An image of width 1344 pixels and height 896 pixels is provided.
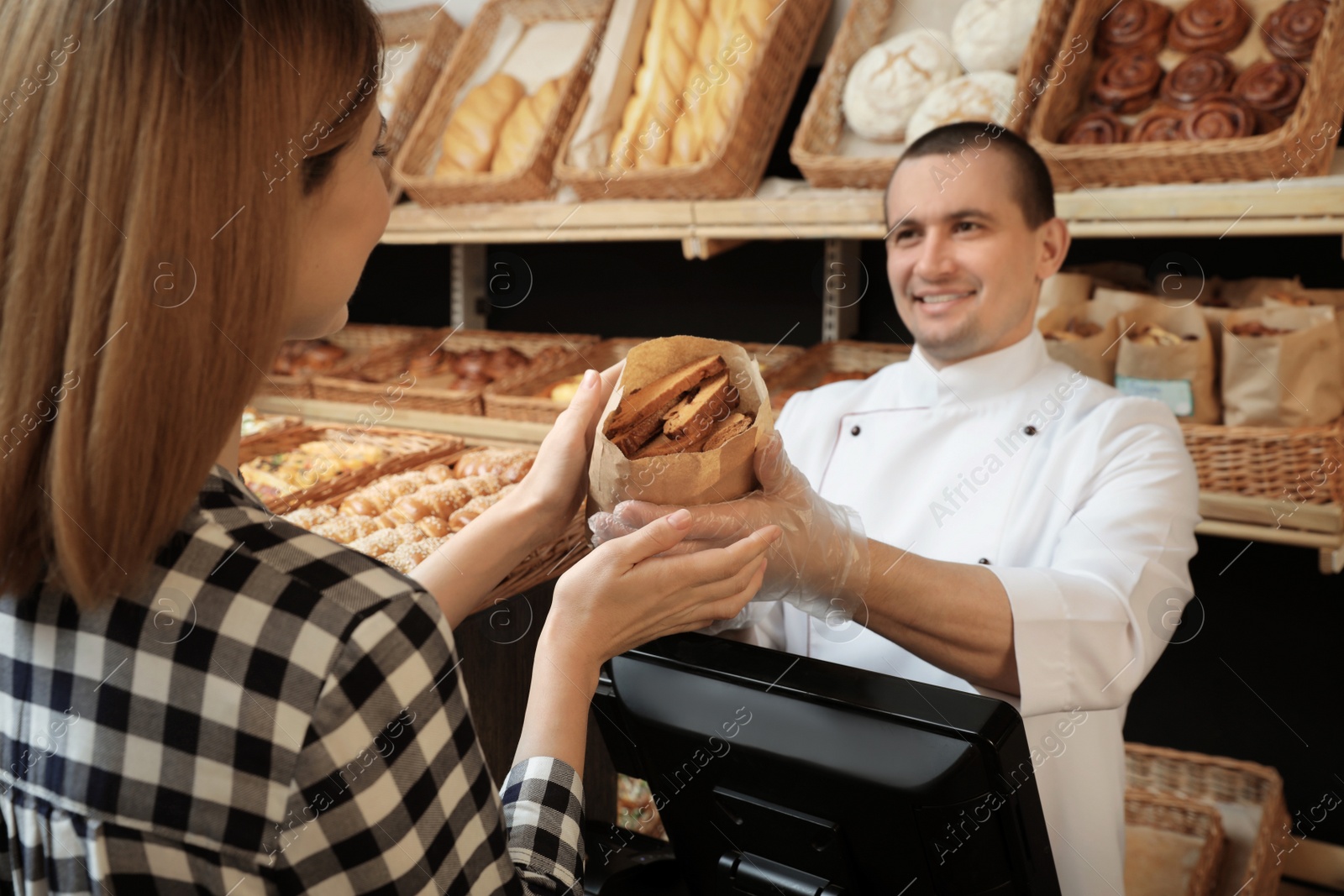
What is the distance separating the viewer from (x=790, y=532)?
3.44 ft

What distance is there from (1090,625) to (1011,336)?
1.92ft

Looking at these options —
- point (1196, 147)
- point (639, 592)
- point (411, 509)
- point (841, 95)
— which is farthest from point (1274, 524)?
point (411, 509)

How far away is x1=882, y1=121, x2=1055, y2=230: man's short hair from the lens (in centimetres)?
153

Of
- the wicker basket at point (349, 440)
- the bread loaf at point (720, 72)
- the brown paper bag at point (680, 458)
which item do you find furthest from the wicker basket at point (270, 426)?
the brown paper bag at point (680, 458)

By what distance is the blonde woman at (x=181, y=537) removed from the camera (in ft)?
1.77

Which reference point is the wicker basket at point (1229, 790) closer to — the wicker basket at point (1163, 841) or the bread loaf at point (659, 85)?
the wicker basket at point (1163, 841)

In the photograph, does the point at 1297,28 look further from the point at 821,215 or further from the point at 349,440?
the point at 349,440

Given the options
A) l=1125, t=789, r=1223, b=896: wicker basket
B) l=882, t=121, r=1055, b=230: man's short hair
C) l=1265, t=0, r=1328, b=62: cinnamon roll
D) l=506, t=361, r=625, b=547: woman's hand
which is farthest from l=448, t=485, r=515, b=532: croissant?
l=1265, t=0, r=1328, b=62: cinnamon roll

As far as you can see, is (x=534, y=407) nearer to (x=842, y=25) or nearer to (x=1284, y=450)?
(x=842, y=25)

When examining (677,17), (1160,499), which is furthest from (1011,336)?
(677,17)

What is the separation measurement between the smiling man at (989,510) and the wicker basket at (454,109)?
0.87 metres

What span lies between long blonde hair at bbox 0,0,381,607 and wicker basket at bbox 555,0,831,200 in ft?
4.88

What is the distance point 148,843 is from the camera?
0.57m

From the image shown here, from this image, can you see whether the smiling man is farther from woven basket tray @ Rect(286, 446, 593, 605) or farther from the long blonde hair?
the long blonde hair
